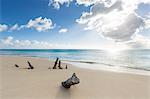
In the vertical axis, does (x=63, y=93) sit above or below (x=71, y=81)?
below

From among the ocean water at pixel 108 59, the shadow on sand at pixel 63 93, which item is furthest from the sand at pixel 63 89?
the ocean water at pixel 108 59

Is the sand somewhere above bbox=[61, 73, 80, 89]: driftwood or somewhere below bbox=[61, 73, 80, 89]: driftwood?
below

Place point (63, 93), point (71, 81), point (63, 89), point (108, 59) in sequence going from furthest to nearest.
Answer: point (108, 59) → point (63, 89) → point (63, 93) → point (71, 81)

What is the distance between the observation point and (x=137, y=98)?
606cm

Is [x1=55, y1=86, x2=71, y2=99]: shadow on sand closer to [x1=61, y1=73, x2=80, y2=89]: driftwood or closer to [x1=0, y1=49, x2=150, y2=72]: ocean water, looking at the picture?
[x1=61, y1=73, x2=80, y2=89]: driftwood

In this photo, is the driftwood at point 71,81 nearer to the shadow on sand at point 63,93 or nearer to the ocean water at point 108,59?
the shadow on sand at point 63,93

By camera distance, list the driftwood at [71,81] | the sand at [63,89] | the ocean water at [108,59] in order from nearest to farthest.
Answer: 1. the driftwood at [71,81]
2. the sand at [63,89]
3. the ocean water at [108,59]

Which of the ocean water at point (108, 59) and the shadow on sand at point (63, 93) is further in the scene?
the ocean water at point (108, 59)

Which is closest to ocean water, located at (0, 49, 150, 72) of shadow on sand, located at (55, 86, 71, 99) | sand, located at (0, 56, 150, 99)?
sand, located at (0, 56, 150, 99)

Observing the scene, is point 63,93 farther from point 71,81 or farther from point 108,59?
point 108,59

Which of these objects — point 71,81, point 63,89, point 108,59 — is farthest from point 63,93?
point 108,59

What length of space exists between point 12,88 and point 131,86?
12.5ft

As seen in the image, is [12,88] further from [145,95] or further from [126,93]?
[145,95]

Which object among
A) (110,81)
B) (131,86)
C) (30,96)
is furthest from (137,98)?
(30,96)
